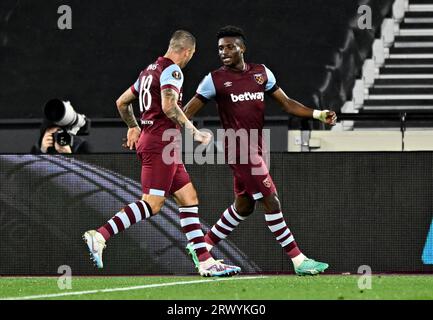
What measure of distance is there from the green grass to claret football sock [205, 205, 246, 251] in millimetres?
333

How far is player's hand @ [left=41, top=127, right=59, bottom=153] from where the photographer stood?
1112 cm

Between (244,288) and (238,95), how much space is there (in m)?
1.71

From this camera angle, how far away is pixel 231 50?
9.11m

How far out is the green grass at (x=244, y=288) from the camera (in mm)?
7555

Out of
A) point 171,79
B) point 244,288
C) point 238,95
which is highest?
point 171,79

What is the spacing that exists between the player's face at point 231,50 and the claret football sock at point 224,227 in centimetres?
119

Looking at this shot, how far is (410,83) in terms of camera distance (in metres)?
16.4

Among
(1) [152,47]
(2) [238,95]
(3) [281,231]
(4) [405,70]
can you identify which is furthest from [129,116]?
(4) [405,70]

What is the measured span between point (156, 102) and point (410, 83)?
27.2 feet

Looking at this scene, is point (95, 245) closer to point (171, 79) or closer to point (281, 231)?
Answer: point (171, 79)

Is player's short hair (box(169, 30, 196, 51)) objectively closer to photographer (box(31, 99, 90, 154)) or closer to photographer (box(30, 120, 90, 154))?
photographer (box(31, 99, 90, 154))

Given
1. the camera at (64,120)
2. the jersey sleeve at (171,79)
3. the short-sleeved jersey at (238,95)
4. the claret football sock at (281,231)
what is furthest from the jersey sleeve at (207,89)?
the camera at (64,120)

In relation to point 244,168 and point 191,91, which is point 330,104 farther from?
point 244,168

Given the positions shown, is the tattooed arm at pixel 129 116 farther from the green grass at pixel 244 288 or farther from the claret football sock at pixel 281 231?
the claret football sock at pixel 281 231
